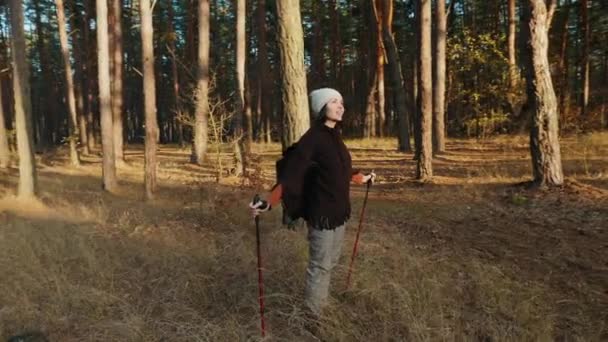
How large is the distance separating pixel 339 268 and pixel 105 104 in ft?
34.4

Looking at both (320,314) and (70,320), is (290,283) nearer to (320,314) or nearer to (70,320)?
(320,314)

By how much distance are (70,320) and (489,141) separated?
63.7ft

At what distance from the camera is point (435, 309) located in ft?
13.9

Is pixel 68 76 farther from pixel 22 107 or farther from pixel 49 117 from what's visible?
pixel 49 117

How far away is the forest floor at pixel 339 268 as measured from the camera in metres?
4.07

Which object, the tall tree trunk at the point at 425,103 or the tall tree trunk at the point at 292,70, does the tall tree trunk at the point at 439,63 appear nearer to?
the tall tree trunk at the point at 425,103

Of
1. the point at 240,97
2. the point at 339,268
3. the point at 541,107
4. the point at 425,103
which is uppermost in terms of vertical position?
the point at 240,97

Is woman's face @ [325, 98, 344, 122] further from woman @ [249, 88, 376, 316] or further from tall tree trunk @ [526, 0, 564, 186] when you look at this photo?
tall tree trunk @ [526, 0, 564, 186]

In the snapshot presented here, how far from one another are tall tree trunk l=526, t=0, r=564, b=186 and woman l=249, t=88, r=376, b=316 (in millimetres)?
6388

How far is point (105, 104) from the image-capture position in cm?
1352

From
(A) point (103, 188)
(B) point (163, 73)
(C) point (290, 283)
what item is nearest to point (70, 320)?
(C) point (290, 283)

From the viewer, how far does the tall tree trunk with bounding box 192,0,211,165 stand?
15.8m

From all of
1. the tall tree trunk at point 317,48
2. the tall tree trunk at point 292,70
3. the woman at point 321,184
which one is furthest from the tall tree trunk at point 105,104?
the tall tree trunk at point 317,48

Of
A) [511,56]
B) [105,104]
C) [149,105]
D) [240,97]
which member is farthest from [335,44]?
[149,105]
